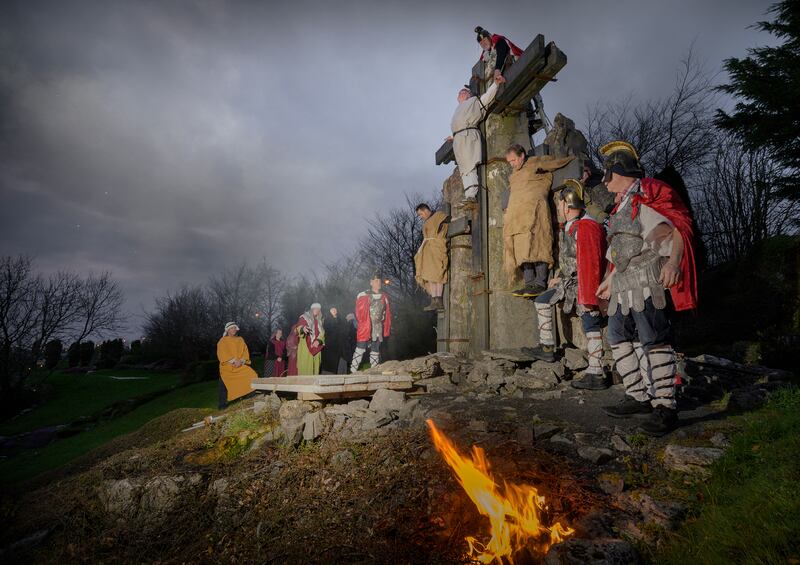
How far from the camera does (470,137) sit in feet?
22.8

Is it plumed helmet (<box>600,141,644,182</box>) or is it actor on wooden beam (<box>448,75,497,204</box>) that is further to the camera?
actor on wooden beam (<box>448,75,497,204</box>)

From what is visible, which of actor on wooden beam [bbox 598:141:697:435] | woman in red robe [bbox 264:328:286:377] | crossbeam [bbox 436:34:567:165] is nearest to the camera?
actor on wooden beam [bbox 598:141:697:435]

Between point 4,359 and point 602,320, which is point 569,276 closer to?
point 602,320

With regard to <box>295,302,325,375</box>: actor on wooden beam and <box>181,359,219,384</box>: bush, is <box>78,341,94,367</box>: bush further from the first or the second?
<box>295,302,325,375</box>: actor on wooden beam

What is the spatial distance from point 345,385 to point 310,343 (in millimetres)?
5731

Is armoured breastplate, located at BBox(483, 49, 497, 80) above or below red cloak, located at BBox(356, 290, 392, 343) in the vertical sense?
above

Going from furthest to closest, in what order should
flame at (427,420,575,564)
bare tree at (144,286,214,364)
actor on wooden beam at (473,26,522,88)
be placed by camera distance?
bare tree at (144,286,214,364) → actor on wooden beam at (473,26,522,88) → flame at (427,420,575,564)

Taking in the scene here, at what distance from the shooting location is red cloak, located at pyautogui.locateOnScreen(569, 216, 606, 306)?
13.9 ft

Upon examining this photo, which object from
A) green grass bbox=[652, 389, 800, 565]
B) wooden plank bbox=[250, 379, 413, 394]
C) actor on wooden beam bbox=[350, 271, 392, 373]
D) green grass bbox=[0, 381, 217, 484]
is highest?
actor on wooden beam bbox=[350, 271, 392, 373]

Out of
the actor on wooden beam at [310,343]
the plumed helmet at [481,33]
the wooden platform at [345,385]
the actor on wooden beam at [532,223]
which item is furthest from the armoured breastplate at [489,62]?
the actor on wooden beam at [310,343]

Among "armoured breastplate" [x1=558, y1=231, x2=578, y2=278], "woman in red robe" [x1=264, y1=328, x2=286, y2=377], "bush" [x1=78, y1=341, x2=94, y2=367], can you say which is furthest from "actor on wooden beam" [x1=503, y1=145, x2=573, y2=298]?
"bush" [x1=78, y1=341, x2=94, y2=367]

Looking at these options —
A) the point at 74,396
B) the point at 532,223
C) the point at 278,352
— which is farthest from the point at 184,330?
the point at 532,223

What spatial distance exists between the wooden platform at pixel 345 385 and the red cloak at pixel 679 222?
349cm

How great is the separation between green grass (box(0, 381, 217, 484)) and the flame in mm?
11726
